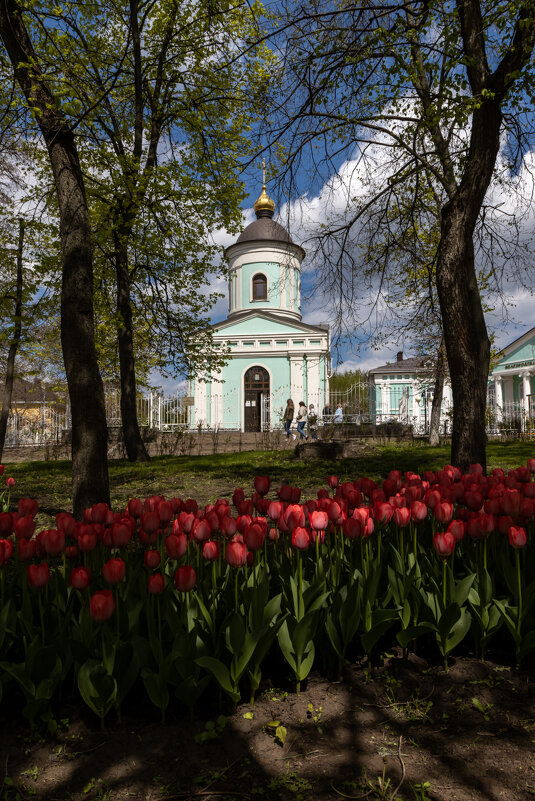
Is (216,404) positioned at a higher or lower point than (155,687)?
higher

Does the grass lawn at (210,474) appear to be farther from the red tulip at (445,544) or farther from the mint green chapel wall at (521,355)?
the mint green chapel wall at (521,355)

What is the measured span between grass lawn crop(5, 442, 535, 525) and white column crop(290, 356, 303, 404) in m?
17.1

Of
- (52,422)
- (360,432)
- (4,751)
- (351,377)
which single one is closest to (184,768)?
(4,751)

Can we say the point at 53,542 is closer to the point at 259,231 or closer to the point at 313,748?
the point at 313,748

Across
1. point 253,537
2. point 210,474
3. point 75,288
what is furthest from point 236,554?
point 210,474

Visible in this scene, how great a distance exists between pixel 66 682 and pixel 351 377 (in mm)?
64316

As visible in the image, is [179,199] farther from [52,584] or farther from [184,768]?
[184,768]

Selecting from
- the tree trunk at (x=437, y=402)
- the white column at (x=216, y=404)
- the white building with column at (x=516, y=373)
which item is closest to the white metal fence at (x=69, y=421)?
the white column at (x=216, y=404)

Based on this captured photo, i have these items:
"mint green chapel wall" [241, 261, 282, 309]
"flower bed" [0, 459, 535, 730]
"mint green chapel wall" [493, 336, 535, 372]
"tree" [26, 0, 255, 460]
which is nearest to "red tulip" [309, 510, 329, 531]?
"flower bed" [0, 459, 535, 730]

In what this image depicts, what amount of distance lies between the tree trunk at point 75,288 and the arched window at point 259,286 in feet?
92.2

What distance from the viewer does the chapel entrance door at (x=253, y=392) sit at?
99.7 feet

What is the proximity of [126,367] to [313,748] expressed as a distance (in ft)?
37.3

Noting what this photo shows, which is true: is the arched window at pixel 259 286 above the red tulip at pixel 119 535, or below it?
above

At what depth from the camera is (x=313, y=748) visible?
1.72m
